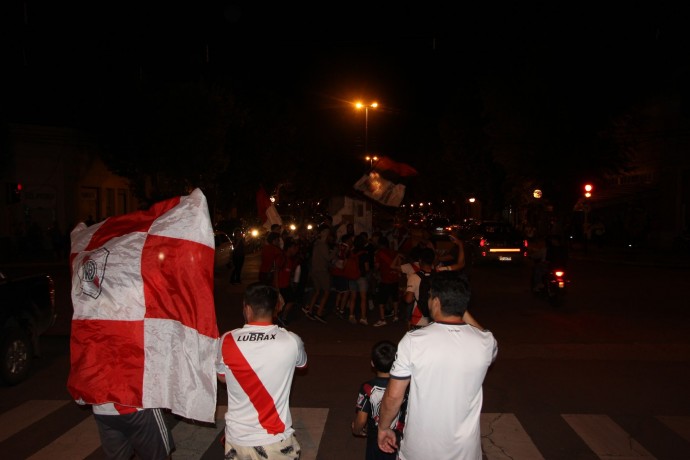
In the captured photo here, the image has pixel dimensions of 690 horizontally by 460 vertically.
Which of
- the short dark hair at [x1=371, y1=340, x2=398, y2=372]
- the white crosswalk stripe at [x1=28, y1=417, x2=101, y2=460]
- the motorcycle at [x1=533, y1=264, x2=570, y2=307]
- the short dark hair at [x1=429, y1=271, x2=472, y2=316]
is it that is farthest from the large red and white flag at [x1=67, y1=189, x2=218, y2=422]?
the motorcycle at [x1=533, y1=264, x2=570, y2=307]

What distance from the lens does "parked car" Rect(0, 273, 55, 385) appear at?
26.5 ft

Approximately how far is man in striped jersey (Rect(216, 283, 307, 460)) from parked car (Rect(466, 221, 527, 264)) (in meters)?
20.6

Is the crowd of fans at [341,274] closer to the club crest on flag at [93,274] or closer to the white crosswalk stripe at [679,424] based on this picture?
the white crosswalk stripe at [679,424]

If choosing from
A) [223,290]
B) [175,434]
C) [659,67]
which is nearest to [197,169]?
[223,290]

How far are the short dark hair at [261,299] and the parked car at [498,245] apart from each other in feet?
67.1

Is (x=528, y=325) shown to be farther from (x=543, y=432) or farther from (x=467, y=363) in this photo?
(x=467, y=363)

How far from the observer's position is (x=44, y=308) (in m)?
9.06

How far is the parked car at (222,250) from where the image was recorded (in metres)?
22.1

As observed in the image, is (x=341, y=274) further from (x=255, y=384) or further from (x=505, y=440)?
(x=255, y=384)

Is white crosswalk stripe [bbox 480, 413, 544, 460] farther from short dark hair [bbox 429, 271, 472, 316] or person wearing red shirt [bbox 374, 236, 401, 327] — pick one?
person wearing red shirt [bbox 374, 236, 401, 327]

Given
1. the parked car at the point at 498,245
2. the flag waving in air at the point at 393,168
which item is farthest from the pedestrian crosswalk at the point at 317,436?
the parked car at the point at 498,245

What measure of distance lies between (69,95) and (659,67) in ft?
99.2

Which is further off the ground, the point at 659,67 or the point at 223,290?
the point at 659,67

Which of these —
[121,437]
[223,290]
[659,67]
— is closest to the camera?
[121,437]
